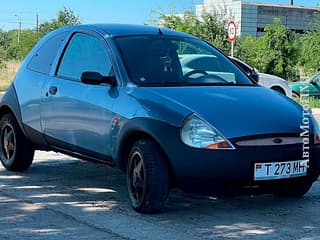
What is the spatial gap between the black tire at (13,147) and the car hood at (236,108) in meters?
2.41

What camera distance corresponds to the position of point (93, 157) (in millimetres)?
6645

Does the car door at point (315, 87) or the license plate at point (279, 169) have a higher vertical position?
the license plate at point (279, 169)

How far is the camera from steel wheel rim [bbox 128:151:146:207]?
5918 mm

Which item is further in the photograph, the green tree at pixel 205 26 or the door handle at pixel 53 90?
the green tree at pixel 205 26

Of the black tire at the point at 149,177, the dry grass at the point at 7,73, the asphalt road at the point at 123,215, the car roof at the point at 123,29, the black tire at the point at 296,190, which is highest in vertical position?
the car roof at the point at 123,29

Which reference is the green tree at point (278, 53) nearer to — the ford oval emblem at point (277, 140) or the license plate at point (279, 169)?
the license plate at point (279, 169)

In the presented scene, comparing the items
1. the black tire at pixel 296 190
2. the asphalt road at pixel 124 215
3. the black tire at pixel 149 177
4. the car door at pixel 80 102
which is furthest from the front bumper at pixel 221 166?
the car door at pixel 80 102

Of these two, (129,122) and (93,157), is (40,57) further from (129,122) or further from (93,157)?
(129,122)

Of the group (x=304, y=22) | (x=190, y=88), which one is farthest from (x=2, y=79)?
(x=304, y=22)

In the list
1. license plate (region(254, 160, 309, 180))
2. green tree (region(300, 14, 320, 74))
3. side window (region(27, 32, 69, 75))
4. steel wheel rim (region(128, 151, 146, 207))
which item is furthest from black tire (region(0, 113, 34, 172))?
green tree (region(300, 14, 320, 74))

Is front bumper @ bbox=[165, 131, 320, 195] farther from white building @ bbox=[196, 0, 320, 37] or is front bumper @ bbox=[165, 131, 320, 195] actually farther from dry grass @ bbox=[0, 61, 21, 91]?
white building @ bbox=[196, 0, 320, 37]

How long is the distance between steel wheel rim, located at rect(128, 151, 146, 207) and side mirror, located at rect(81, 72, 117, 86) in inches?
32.3

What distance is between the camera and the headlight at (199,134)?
562 cm

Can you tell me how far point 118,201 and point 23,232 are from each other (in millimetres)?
1345
